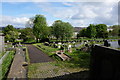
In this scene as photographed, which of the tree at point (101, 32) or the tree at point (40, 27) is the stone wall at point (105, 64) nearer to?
the tree at point (40, 27)

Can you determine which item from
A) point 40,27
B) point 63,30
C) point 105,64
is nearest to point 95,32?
point 63,30

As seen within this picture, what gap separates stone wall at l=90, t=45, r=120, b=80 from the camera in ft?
13.9

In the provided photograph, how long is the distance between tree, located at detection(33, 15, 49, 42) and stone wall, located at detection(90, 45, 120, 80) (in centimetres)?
3405

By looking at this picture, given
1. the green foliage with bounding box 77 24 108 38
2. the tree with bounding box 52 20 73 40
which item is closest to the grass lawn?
the tree with bounding box 52 20 73 40

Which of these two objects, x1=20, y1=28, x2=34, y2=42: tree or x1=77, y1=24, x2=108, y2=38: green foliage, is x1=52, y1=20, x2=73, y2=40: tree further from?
x1=77, y1=24, x2=108, y2=38: green foliage

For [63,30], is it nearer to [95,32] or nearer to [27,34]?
[27,34]

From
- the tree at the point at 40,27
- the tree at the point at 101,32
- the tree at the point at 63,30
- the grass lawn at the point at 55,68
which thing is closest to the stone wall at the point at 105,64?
the grass lawn at the point at 55,68

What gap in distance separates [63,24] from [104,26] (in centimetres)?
2929

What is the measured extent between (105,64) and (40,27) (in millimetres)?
35030

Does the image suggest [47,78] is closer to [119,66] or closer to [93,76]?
[93,76]

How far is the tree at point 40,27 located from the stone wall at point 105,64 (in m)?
34.1

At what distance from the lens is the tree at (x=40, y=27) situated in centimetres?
3825

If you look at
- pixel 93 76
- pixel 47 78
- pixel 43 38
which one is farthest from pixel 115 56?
pixel 43 38

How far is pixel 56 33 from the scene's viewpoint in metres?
37.8
